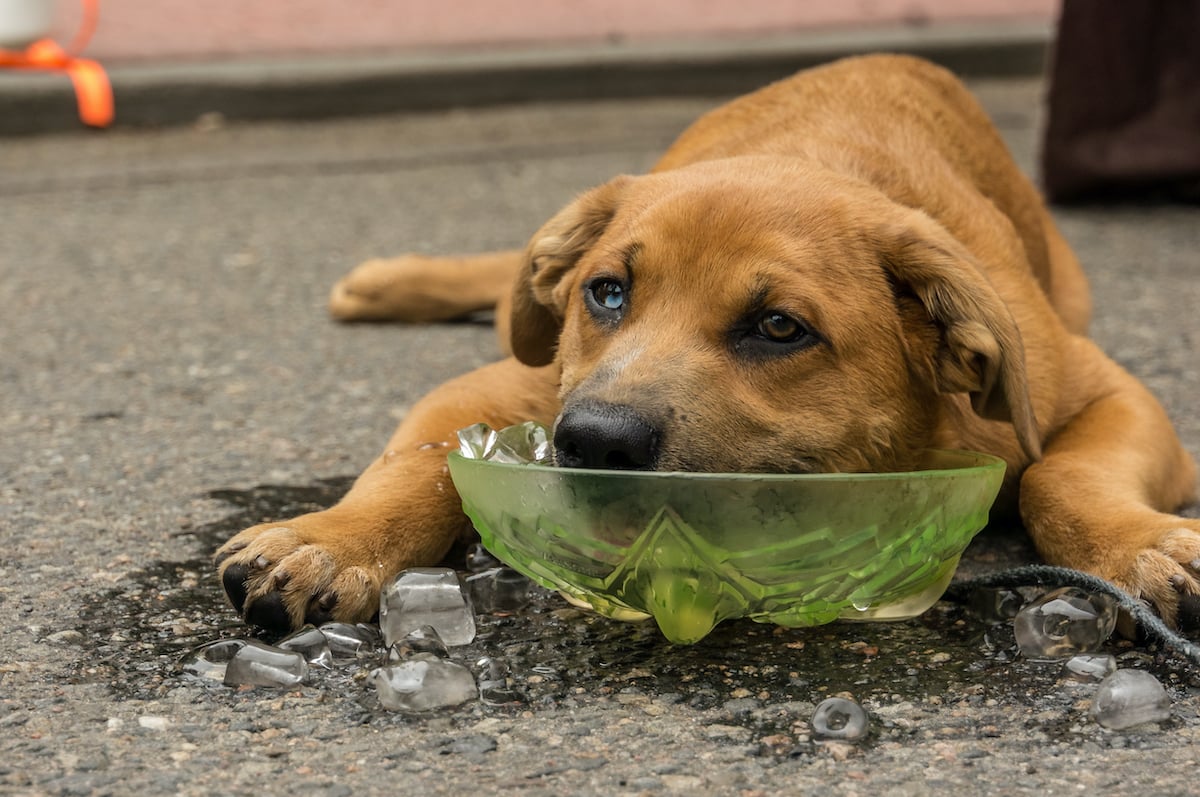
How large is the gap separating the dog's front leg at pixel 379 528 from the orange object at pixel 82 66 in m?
6.08

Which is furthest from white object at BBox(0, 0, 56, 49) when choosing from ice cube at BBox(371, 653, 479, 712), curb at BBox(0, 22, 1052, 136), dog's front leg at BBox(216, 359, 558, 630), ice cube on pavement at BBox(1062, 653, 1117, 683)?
ice cube on pavement at BBox(1062, 653, 1117, 683)

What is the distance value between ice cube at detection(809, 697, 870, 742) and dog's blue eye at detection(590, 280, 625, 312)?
1.00m

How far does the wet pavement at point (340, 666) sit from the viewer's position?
2.51 meters

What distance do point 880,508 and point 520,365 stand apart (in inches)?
56.0

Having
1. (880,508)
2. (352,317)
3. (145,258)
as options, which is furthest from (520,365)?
(145,258)

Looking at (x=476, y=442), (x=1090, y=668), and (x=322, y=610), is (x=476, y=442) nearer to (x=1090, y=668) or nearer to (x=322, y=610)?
(x=322, y=610)

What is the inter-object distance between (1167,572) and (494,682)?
1294 millimetres

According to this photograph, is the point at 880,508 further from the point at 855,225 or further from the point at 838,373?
the point at 855,225

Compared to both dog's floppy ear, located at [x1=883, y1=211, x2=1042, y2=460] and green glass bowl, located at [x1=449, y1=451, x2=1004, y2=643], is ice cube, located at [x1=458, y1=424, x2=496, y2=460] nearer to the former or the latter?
green glass bowl, located at [x1=449, y1=451, x2=1004, y2=643]

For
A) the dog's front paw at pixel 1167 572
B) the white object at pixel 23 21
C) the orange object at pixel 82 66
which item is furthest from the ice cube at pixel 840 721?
the white object at pixel 23 21

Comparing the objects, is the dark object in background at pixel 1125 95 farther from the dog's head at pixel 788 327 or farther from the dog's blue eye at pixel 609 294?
the dog's blue eye at pixel 609 294

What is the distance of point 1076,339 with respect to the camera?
4031 mm

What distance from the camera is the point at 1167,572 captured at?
9.75ft

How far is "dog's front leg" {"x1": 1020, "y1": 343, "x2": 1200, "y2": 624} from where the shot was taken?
300cm
